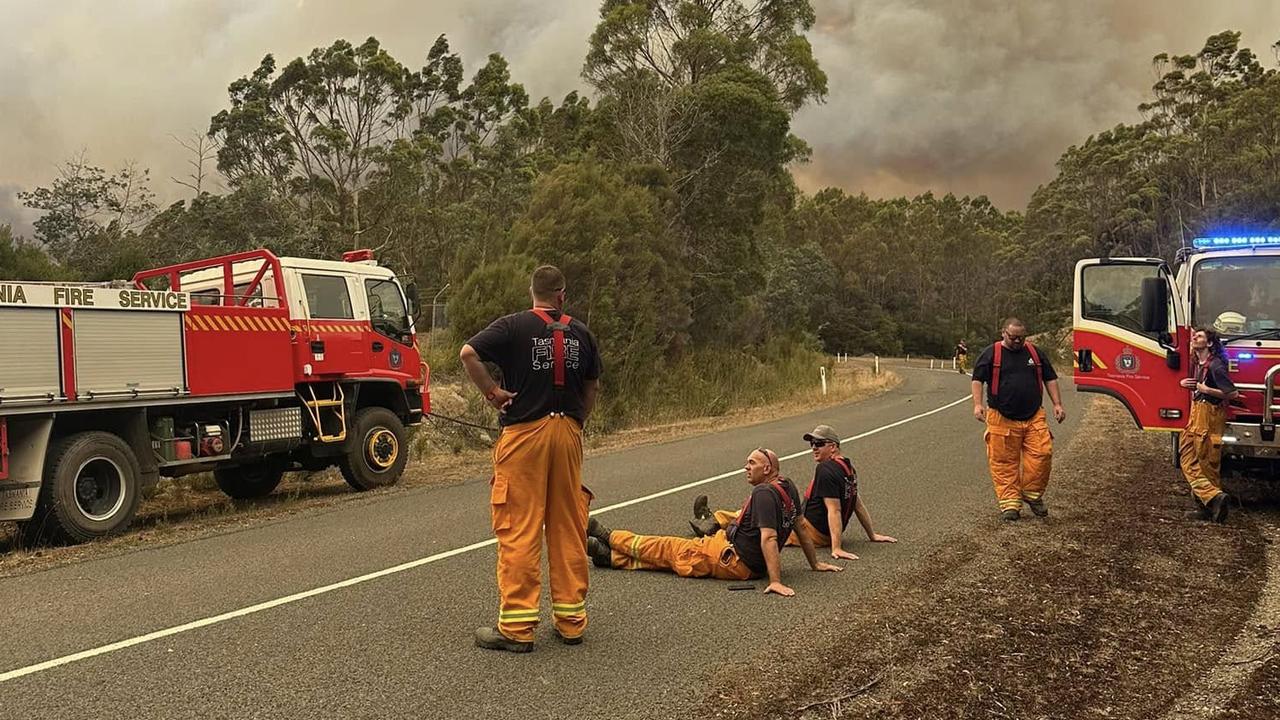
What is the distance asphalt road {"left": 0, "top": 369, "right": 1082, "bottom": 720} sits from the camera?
4266 millimetres

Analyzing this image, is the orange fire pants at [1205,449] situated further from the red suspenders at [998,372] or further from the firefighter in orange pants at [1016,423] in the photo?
the red suspenders at [998,372]

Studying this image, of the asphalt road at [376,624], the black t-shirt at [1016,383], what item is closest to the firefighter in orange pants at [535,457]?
the asphalt road at [376,624]

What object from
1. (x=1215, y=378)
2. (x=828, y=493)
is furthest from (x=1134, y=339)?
(x=828, y=493)

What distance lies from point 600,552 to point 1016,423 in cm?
421

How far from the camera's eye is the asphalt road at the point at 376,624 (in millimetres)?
4266

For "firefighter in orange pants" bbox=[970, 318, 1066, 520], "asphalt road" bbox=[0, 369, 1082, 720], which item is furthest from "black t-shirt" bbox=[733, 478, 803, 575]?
"firefighter in orange pants" bbox=[970, 318, 1066, 520]

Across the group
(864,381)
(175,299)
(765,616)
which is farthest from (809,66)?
(765,616)

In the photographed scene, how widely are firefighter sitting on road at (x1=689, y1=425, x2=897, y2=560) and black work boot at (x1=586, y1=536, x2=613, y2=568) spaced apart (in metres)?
0.66

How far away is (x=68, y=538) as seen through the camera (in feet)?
26.9

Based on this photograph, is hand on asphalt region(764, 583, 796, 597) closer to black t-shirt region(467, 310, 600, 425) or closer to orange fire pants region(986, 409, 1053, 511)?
black t-shirt region(467, 310, 600, 425)

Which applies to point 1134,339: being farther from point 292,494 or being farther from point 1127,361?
point 292,494

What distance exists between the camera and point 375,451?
11.4 metres

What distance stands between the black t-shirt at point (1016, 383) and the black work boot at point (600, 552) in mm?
3943

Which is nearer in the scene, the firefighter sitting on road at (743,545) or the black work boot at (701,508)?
the firefighter sitting on road at (743,545)
